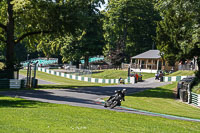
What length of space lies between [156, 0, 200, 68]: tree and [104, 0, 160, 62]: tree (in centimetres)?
2709

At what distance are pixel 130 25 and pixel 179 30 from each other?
3810 cm

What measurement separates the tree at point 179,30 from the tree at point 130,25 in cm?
2709

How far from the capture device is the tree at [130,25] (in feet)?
221

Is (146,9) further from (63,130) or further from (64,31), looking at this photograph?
(63,130)

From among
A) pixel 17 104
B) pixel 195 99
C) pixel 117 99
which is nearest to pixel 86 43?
pixel 195 99

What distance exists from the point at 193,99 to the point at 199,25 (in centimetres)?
679

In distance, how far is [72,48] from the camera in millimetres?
63188

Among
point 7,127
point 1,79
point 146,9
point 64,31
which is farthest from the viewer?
point 146,9

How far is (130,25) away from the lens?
71000mm

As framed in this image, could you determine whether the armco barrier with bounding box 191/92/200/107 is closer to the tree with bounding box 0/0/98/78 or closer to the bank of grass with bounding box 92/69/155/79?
the tree with bounding box 0/0/98/78

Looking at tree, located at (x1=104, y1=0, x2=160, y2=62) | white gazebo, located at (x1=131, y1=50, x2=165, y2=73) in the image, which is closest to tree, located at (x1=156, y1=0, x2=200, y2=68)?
white gazebo, located at (x1=131, y1=50, x2=165, y2=73)

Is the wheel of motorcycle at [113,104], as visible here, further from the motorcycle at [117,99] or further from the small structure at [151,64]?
the small structure at [151,64]

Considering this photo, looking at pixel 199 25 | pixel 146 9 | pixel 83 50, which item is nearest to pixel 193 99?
pixel 199 25

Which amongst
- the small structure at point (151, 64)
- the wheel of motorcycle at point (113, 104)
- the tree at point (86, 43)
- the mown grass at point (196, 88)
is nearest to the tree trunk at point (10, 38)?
the wheel of motorcycle at point (113, 104)
